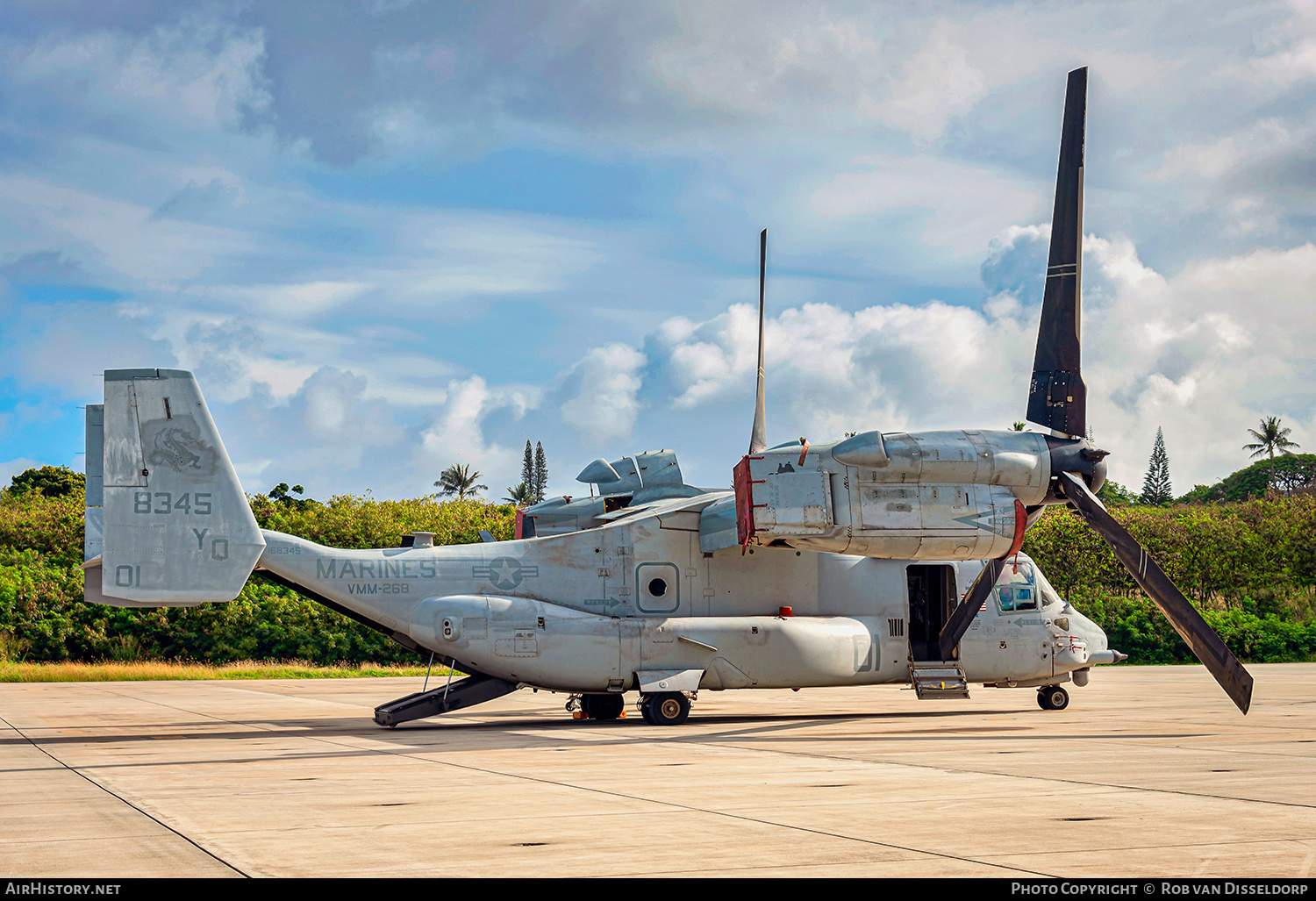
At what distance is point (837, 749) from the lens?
15477 mm

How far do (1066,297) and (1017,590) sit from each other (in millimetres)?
5716

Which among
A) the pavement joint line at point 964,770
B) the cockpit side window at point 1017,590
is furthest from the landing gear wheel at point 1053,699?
the pavement joint line at point 964,770

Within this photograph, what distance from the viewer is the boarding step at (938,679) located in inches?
794

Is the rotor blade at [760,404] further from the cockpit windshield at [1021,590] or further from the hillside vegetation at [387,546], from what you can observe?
the hillside vegetation at [387,546]

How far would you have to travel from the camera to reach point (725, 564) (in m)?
20.6

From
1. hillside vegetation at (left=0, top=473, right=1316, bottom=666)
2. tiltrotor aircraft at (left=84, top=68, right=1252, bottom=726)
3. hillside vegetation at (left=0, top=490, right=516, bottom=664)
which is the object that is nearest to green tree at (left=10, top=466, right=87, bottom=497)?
hillside vegetation at (left=0, top=473, right=1316, bottom=666)

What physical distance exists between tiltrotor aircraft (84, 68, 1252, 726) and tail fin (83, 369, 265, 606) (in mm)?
28

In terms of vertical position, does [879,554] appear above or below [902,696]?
above

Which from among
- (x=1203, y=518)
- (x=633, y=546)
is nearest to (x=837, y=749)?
(x=633, y=546)

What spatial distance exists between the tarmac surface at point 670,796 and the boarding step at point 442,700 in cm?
33

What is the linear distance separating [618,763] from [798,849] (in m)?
6.18

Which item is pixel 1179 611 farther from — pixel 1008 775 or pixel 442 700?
pixel 442 700

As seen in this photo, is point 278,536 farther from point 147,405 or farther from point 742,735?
point 742,735

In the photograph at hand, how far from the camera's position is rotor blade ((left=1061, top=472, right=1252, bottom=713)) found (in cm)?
1767
